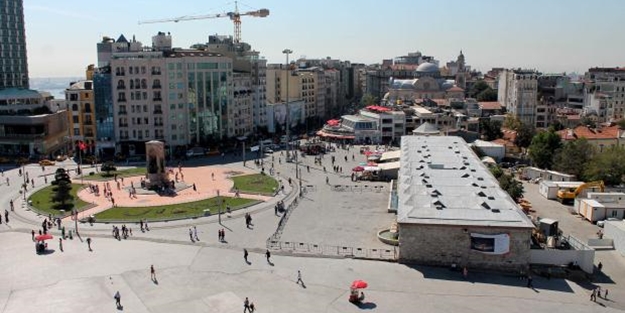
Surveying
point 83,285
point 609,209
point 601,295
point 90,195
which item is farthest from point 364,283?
point 90,195

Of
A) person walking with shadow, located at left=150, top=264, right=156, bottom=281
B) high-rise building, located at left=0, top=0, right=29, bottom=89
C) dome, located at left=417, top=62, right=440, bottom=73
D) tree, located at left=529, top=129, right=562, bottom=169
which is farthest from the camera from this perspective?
dome, located at left=417, top=62, right=440, bottom=73

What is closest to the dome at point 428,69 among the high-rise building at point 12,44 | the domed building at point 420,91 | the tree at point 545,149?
the domed building at point 420,91

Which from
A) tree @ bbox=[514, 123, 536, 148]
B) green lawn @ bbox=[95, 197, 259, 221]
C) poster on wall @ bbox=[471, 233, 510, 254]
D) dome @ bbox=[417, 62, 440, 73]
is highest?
dome @ bbox=[417, 62, 440, 73]

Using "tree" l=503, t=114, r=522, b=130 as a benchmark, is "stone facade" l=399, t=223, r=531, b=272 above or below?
below

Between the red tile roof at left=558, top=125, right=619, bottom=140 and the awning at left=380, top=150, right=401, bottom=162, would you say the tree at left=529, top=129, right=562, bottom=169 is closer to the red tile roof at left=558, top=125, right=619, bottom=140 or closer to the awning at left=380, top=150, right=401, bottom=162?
the red tile roof at left=558, top=125, right=619, bottom=140

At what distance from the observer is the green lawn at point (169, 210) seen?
53250mm

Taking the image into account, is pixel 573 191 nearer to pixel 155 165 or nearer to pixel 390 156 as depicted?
pixel 390 156

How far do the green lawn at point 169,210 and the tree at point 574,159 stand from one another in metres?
40.2

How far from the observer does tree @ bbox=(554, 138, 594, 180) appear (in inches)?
2827

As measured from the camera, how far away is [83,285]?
118 ft

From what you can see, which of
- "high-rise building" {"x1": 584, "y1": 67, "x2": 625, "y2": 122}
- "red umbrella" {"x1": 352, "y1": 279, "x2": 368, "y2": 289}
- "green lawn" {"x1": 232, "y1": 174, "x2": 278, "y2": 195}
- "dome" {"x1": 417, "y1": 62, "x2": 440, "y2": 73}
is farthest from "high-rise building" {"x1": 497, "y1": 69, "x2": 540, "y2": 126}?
"red umbrella" {"x1": 352, "y1": 279, "x2": 368, "y2": 289}

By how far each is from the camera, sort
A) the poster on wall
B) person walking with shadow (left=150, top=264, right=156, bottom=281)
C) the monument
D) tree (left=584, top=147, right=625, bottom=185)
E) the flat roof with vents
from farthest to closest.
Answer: the monument, tree (left=584, top=147, right=625, bottom=185), the flat roof with vents, the poster on wall, person walking with shadow (left=150, top=264, right=156, bottom=281)

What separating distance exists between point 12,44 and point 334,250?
121 meters

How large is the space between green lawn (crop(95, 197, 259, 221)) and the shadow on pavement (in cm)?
2329
